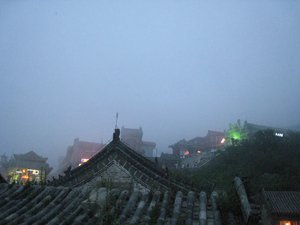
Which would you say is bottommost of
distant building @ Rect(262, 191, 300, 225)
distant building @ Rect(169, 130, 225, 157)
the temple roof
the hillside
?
distant building @ Rect(262, 191, 300, 225)

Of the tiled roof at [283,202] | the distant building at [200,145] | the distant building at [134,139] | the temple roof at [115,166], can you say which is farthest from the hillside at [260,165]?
the distant building at [134,139]

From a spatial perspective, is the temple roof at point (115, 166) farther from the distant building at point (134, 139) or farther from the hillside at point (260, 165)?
the distant building at point (134, 139)

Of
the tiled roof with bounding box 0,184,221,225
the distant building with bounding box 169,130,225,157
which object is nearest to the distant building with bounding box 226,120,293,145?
the distant building with bounding box 169,130,225,157

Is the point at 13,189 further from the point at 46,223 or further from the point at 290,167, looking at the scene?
the point at 290,167

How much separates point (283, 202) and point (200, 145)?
1599 inches

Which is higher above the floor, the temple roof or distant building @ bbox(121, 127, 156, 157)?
distant building @ bbox(121, 127, 156, 157)

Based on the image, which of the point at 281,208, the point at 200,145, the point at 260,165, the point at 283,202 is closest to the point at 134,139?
the point at 200,145

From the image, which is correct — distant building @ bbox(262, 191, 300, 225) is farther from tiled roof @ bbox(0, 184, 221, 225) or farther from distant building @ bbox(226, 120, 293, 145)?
distant building @ bbox(226, 120, 293, 145)

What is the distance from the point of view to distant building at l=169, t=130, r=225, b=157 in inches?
2505

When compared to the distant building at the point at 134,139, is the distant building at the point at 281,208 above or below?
below

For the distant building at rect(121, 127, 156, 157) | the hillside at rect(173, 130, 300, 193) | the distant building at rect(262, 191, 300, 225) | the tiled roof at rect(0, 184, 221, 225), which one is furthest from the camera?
the distant building at rect(121, 127, 156, 157)

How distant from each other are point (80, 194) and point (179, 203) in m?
2.58

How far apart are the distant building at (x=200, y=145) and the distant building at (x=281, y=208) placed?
35803mm

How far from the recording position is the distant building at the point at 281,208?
23812 millimetres
